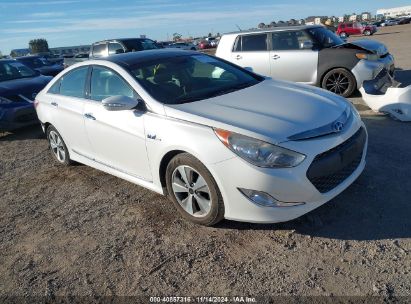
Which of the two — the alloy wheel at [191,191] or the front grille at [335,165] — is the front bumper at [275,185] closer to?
the front grille at [335,165]

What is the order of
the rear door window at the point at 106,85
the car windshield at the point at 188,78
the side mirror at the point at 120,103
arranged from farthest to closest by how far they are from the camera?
the rear door window at the point at 106,85
the car windshield at the point at 188,78
the side mirror at the point at 120,103

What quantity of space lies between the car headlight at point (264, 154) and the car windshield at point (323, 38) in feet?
20.3

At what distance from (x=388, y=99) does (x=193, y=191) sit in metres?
4.27

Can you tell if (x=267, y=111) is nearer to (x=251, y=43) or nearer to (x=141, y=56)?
(x=141, y=56)

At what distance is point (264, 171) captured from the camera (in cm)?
301

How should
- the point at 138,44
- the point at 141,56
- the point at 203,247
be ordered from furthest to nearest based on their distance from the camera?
the point at 138,44 < the point at 141,56 < the point at 203,247

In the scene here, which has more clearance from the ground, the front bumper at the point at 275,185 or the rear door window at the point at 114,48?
the rear door window at the point at 114,48

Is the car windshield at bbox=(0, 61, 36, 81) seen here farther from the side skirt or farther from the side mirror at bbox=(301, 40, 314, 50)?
the side mirror at bbox=(301, 40, 314, 50)

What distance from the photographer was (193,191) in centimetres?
353

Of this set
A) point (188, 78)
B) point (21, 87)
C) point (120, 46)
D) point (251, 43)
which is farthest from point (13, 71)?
point (188, 78)

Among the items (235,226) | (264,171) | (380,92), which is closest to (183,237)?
(235,226)

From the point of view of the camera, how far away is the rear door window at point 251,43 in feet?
29.9

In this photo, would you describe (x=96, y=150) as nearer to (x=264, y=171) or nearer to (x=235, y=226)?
(x=235, y=226)

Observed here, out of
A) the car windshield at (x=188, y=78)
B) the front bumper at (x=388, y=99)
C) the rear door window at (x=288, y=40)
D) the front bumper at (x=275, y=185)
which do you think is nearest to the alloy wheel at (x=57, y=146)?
the car windshield at (x=188, y=78)
